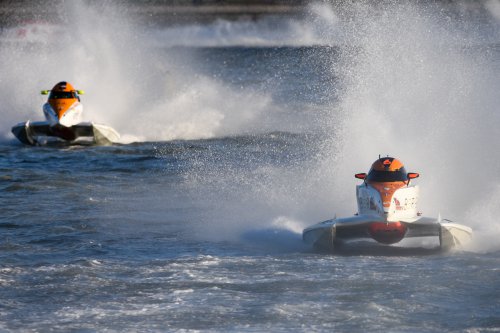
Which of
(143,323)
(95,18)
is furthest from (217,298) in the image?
(95,18)

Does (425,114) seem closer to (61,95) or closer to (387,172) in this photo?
(387,172)

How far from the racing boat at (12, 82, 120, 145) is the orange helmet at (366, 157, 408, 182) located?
10.7 meters

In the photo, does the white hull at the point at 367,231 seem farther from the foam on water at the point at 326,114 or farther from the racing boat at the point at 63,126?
the racing boat at the point at 63,126

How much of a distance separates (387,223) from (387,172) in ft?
2.53

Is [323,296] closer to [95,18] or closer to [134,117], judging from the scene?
[134,117]

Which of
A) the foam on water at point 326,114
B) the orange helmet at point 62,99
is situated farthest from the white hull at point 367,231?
the orange helmet at point 62,99

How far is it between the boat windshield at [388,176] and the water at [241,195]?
876 mm

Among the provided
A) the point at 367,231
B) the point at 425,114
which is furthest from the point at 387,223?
the point at 425,114

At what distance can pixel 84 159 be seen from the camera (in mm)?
21500

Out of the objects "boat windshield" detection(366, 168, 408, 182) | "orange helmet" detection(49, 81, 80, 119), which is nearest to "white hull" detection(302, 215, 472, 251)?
"boat windshield" detection(366, 168, 408, 182)

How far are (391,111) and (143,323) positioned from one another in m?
9.72

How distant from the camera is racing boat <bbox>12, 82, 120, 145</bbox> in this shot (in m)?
22.6

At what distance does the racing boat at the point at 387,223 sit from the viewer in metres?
12.8

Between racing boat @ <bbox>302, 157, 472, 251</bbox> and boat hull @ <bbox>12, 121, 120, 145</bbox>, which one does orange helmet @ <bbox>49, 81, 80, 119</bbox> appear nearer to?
boat hull @ <bbox>12, 121, 120, 145</bbox>
